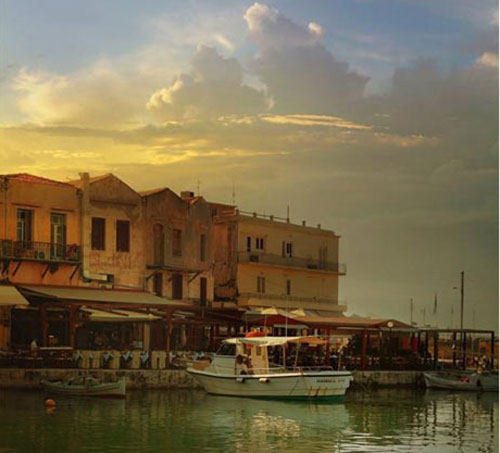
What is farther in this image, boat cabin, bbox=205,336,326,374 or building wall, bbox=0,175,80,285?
boat cabin, bbox=205,336,326,374

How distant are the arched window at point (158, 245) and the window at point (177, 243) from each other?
13 centimetres

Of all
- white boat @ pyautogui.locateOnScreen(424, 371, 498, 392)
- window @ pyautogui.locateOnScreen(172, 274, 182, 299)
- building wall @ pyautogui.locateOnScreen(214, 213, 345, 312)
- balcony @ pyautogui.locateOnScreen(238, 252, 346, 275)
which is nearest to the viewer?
window @ pyautogui.locateOnScreen(172, 274, 182, 299)

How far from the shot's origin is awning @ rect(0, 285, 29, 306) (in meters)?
11.3

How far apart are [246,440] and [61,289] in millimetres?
2695

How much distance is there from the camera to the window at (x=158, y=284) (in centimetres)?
1227

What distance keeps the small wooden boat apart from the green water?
4.5 inches

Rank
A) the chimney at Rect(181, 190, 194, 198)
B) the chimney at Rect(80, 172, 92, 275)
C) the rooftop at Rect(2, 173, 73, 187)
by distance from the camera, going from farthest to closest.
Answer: the chimney at Rect(181, 190, 194, 198) → the chimney at Rect(80, 172, 92, 275) → the rooftop at Rect(2, 173, 73, 187)

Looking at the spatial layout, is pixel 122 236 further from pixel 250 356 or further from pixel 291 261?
pixel 250 356

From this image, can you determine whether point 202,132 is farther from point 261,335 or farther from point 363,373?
point 363,373

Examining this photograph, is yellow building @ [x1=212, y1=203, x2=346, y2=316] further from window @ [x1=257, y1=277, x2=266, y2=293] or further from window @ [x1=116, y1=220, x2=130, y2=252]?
window @ [x1=116, y1=220, x2=130, y2=252]

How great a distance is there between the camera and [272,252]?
12.9 metres

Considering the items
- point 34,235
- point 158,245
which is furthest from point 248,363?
point 34,235

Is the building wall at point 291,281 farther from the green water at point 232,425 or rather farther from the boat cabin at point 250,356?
the green water at point 232,425

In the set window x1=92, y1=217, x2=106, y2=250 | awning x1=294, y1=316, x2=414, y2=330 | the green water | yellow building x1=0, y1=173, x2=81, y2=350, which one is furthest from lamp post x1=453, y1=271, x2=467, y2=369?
yellow building x1=0, y1=173, x2=81, y2=350
